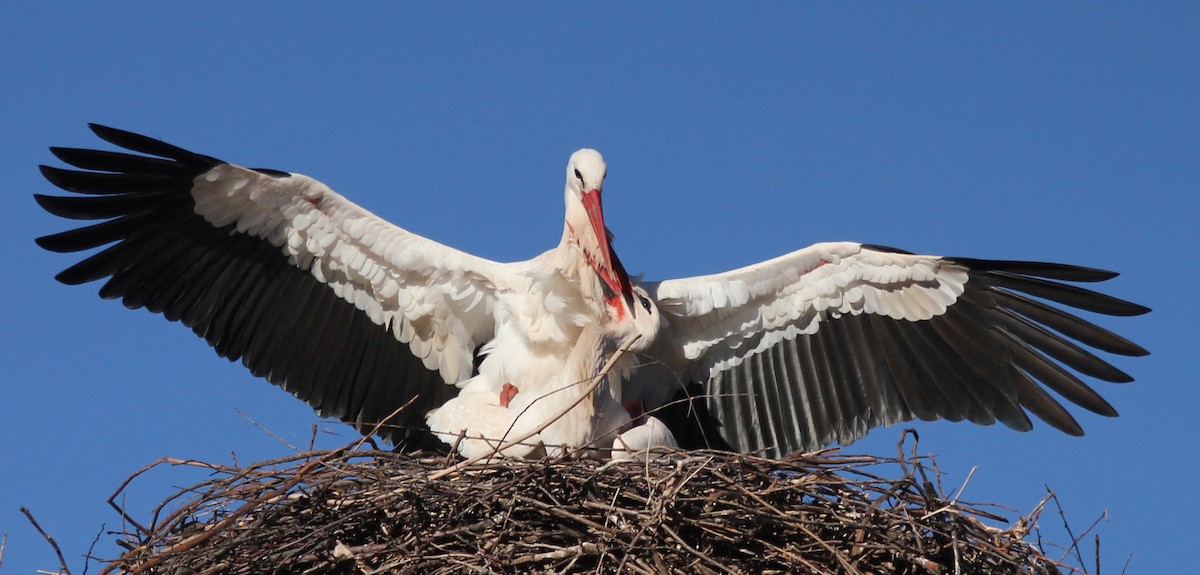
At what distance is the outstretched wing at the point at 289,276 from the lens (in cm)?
689

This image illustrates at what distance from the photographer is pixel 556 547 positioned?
5340mm

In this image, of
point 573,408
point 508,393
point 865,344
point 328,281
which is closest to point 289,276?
point 328,281

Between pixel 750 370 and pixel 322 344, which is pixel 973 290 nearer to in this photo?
pixel 750 370

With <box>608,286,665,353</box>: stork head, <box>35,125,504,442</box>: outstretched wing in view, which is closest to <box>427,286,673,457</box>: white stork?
<box>608,286,665,353</box>: stork head

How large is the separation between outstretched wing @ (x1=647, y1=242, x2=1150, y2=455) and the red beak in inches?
14.8

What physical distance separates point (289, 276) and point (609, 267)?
5.43 feet

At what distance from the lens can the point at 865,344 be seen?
24.3ft

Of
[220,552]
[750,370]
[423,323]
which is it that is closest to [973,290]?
[750,370]

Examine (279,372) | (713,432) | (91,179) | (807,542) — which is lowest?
(807,542)

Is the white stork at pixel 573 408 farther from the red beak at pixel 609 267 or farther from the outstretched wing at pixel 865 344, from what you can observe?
the outstretched wing at pixel 865 344

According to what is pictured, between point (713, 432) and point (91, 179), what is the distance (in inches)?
129

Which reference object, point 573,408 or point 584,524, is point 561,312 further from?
point 584,524

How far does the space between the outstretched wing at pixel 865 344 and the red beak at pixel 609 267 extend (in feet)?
1.23

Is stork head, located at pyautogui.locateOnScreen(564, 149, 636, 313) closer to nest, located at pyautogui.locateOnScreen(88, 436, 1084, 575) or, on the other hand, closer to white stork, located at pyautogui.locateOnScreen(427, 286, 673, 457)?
white stork, located at pyautogui.locateOnScreen(427, 286, 673, 457)
